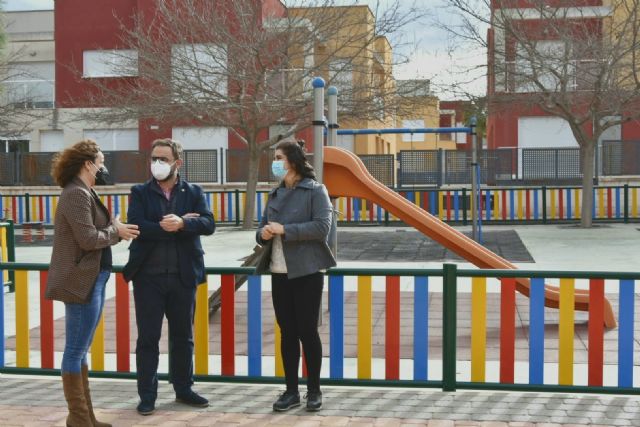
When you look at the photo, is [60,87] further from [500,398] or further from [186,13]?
[500,398]

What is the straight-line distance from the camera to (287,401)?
20.3 ft

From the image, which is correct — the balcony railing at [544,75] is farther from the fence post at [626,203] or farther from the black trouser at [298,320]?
the black trouser at [298,320]

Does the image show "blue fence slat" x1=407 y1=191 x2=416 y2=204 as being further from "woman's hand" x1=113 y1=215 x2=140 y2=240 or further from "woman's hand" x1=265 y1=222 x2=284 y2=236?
"woman's hand" x1=113 y1=215 x2=140 y2=240

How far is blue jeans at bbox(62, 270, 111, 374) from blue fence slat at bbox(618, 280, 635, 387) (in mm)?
3538

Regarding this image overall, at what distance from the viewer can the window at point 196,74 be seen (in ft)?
78.4

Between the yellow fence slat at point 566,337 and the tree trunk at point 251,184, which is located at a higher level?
the tree trunk at point 251,184

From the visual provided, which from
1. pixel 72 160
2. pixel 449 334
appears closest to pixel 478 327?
pixel 449 334

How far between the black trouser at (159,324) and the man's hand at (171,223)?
370mm

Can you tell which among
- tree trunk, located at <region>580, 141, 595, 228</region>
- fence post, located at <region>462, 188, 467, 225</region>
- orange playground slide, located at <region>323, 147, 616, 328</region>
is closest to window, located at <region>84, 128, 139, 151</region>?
fence post, located at <region>462, 188, 467, 225</region>

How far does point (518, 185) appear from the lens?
29688mm

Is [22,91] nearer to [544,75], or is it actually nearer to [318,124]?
[544,75]

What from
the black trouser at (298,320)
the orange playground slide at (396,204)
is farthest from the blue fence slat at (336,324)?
the orange playground slide at (396,204)

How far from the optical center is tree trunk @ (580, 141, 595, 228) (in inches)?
924

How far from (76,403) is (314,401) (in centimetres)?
156
